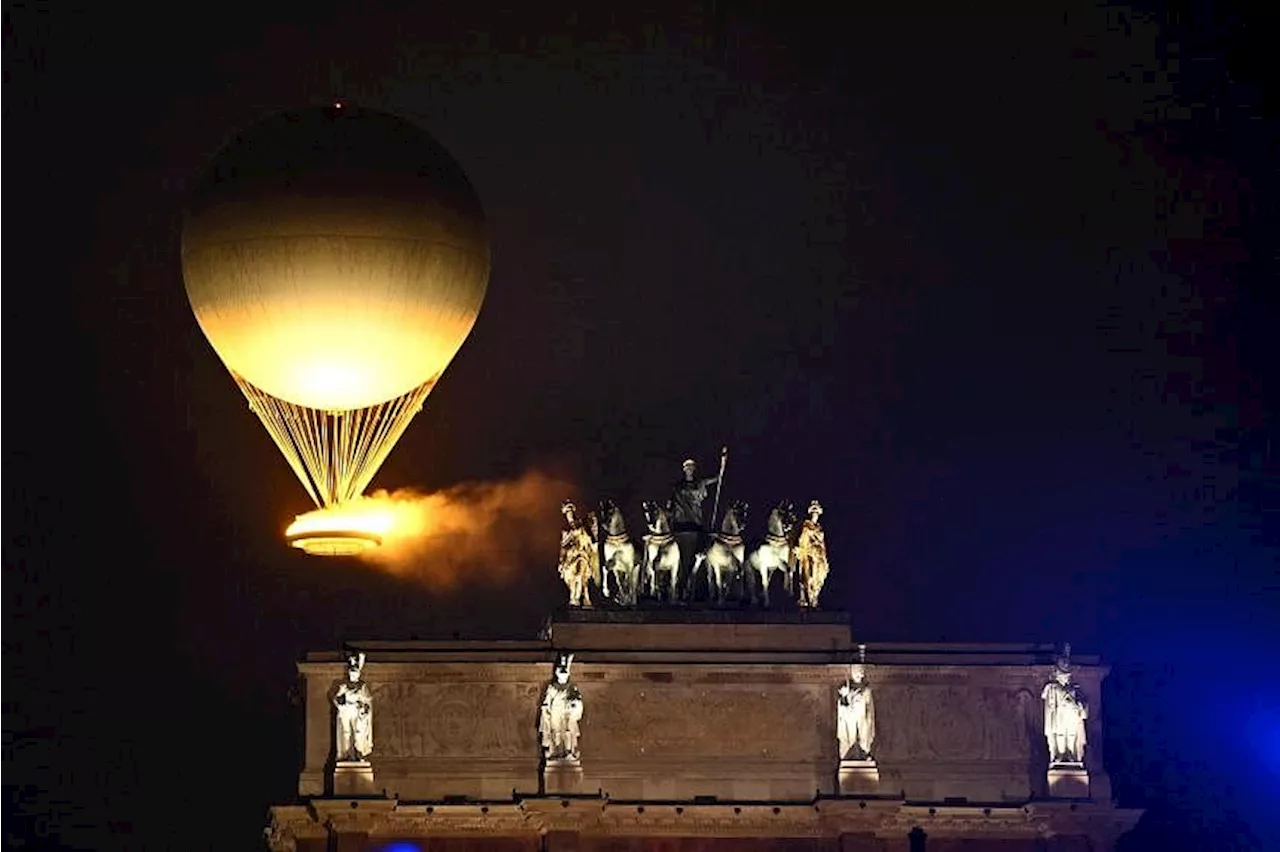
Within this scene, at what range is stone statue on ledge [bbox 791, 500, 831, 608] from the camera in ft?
377

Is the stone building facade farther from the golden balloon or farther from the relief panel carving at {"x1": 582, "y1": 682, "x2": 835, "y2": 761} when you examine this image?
the golden balloon

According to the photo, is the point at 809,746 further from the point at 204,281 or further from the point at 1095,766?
the point at 204,281

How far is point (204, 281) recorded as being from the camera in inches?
3720

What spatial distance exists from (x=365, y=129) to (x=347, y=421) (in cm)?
717

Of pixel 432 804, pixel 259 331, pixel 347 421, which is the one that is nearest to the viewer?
pixel 259 331

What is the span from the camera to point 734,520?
4505 inches

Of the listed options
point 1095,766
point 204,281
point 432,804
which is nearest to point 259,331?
point 204,281

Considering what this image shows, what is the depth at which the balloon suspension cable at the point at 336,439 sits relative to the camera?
99.7m

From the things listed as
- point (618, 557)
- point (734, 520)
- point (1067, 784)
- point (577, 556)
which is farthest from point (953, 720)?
point (577, 556)

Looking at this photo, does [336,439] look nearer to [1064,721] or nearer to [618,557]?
[618,557]

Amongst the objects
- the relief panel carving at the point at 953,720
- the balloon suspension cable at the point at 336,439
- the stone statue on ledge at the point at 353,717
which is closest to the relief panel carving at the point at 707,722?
the relief panel carving at the point at 953,720

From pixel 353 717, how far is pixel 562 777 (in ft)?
16.3

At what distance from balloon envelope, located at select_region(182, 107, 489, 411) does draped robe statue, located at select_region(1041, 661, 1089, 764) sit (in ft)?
82.3

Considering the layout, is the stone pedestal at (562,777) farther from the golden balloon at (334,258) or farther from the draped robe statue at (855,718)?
the golden balloon at (334,258)
